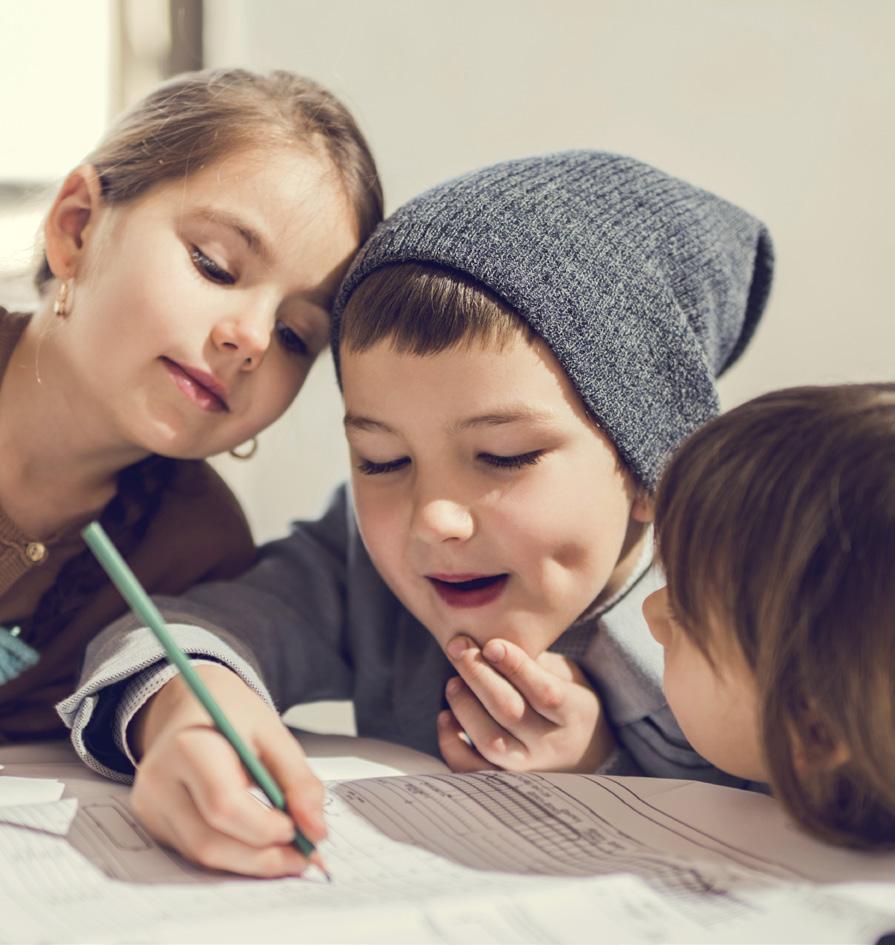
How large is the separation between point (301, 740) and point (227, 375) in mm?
305

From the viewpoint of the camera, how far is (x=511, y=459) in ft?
2.67

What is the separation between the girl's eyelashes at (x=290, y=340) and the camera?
962mm

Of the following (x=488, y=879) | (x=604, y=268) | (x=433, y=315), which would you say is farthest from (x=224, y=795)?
(x=604, y=268)

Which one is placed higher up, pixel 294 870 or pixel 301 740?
pixel 294 870

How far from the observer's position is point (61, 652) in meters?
1.03

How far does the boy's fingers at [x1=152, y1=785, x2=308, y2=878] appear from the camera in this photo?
57 cm

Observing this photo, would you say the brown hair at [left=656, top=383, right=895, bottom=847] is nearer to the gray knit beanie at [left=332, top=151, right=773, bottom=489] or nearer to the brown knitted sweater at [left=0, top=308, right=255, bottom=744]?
the gray knit beanie at [left=332, top=151, right=773, bottom=489]

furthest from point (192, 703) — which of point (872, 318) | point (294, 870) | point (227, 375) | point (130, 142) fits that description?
point (872, 318)

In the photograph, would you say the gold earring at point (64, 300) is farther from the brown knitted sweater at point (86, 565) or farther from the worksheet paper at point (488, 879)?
the worksheet paper at point (488, 879)

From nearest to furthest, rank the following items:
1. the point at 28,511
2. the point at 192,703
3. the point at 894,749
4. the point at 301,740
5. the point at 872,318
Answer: the point at 894,749
the point at 192,703
the point at 301,740
the point at 28,511
the point at 872,318

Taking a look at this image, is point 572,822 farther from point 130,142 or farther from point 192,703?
point 130,142

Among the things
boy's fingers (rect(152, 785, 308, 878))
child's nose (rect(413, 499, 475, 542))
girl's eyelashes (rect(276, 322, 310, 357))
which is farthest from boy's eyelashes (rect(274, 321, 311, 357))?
boy's fingers (rect(152, 785, 308, 878))

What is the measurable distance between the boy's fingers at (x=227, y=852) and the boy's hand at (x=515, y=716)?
28 cm

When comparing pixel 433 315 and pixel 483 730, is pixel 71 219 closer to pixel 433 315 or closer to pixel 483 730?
pixel 433 315
